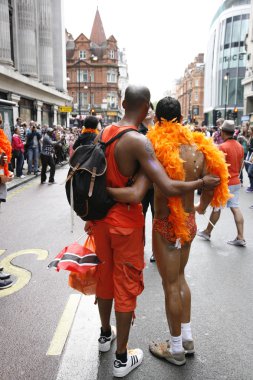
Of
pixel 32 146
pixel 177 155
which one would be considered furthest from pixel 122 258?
pixel 32 146

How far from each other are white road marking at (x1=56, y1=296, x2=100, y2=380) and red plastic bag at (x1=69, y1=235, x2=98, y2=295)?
1.64 feet

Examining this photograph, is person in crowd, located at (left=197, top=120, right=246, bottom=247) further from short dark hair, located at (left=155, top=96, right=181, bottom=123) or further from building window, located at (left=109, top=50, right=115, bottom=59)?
building window, located at (left=109, top=50, right=115, bottom=59)

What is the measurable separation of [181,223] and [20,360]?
160 cm

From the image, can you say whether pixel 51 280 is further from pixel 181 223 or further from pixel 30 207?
pixel 30 207

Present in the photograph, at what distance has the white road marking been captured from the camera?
248 centimetres

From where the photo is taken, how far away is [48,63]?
3184cm

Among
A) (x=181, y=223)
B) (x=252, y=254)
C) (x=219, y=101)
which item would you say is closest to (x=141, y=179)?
(x=181, y=223)

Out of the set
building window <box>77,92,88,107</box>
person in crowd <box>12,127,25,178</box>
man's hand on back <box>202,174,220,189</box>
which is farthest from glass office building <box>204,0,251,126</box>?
man's hand on back <box>202,174,220,189</box>

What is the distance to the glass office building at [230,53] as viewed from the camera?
178ft

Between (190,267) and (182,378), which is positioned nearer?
(182,378)

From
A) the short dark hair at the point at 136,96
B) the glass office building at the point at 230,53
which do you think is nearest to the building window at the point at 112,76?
the glass office building at the point at 230,53

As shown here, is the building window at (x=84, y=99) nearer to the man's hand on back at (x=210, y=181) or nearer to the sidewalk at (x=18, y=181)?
the sidewalk at (x=18, y=181)

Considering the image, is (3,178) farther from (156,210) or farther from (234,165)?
(234,165)

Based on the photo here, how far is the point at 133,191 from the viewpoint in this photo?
7.42 ft
